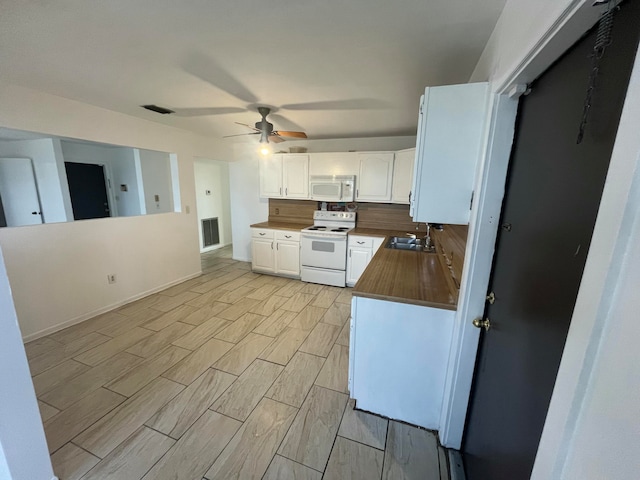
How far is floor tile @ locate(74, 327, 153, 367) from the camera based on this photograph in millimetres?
2338

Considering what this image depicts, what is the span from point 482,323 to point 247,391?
68.9 inches

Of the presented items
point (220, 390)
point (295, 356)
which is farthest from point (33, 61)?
point (295, 356)

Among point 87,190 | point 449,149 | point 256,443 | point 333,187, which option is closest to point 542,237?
point 449,149

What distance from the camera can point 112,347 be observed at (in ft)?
8.25

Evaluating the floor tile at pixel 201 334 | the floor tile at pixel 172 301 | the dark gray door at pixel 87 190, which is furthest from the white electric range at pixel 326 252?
the dark gray door at pixel 87 190

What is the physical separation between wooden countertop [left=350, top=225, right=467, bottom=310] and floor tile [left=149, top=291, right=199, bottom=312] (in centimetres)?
273

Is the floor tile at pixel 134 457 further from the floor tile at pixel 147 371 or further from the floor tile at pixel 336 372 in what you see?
the floor tile at pixel 336 372

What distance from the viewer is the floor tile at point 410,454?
1.46 m

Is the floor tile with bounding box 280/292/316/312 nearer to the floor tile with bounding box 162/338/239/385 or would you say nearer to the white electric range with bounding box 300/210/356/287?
the white electric range with bounding box 300/210/356/287

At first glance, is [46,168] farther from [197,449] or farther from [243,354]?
[197,449]

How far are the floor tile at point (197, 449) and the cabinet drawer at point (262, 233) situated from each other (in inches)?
115

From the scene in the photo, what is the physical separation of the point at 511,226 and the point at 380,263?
4.35ft

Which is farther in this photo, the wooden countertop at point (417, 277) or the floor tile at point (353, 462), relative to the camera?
the wooden countertop at point (417, 277)

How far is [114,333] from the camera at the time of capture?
275cm
